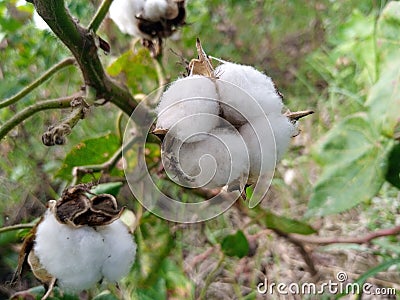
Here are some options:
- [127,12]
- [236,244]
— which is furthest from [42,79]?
[236,244]

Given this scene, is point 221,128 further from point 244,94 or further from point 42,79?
point 42,79

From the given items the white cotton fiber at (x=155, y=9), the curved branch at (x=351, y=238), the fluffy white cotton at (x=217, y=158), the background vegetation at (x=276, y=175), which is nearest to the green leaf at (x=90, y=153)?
the background vegetation at (x=276, y=175)

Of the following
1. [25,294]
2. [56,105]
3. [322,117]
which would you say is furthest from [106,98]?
[322,117]

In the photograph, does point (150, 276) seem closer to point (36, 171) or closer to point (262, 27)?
point (36, 171)

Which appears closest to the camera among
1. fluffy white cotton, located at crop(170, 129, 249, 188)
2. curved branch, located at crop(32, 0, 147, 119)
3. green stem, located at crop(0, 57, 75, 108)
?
fluffy white cotton, located at crop(170, 129, 249, 188)

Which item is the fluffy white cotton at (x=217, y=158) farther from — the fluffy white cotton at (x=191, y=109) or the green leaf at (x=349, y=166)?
the green leaf at (x=349, y=166)

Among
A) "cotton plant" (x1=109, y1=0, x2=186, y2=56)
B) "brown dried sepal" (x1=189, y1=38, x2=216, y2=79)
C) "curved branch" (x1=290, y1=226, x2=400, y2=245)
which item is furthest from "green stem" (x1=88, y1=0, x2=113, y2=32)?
"curved branch" (x1=290, y1=226, x2=400, y2=245)

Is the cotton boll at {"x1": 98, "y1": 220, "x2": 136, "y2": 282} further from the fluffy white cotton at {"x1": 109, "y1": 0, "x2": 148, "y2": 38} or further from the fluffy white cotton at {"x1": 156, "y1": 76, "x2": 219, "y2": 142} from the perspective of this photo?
the fluffy white cotton at {"x1": 109, "y1": 0, "x2": 148, "y2": 38}
